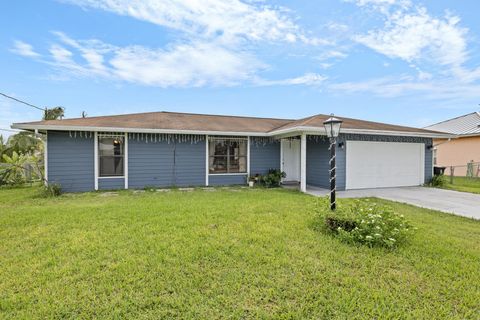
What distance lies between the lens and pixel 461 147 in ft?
50.8

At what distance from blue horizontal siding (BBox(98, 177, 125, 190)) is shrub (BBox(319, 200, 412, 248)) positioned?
7.29 meters

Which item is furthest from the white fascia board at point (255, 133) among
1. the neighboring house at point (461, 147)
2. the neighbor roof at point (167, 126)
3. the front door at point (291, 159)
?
the neighboring house at point (461, 147)

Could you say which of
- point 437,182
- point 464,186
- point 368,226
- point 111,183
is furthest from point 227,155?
point 464,186

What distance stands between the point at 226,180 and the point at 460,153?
1528 cm

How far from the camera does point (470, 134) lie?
48.3 feet

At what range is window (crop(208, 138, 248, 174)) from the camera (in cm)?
998

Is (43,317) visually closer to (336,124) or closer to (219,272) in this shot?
(219,272)

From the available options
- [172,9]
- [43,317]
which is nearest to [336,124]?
[43,317]

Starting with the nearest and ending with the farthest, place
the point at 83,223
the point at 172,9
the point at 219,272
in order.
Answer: the point at 219,272
the point at 83,223
the point at 172,9

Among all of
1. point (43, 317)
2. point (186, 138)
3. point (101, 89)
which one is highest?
point (101, 89)

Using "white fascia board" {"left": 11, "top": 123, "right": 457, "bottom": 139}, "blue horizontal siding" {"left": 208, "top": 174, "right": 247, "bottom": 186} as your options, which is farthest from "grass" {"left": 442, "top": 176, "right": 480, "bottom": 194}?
"blue horizontal siding" {"left": 208, "top": 174, "right": 247, "bottom": 186}

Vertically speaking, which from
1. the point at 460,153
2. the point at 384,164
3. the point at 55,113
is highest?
the point at 55,113

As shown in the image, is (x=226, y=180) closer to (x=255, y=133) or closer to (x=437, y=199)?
(x=255, y=133)

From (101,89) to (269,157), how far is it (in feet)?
41.4
